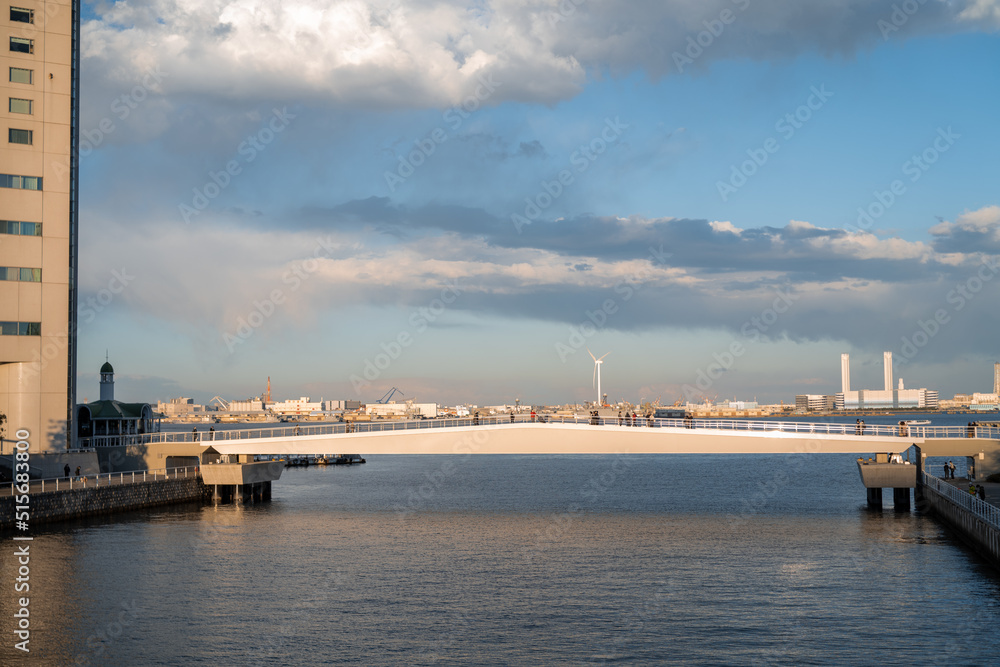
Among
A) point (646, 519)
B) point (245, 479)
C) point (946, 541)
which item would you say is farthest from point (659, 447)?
point (245, 479)

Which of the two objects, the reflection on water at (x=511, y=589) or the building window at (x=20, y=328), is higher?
the building window at (x=20, y=328)

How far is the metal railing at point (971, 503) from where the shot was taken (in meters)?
42.3

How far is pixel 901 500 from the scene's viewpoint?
6594 cm

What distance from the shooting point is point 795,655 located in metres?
28.3

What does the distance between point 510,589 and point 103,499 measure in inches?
1444

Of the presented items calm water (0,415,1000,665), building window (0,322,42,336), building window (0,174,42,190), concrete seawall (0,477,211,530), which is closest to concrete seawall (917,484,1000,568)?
calm water (0,415,1000,665)

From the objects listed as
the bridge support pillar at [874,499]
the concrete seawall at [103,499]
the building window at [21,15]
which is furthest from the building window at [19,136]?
the bridge support pillar at [874,499]

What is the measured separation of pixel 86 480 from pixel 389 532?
73.6 feet

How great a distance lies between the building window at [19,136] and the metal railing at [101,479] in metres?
25.8

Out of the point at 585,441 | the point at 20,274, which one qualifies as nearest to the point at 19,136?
the point at 20,274

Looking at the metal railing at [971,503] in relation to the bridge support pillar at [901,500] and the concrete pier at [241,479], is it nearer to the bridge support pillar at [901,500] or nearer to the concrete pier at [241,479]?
the bridge support pillar at [901,500]

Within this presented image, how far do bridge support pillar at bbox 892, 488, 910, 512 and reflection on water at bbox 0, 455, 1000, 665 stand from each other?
74 cm

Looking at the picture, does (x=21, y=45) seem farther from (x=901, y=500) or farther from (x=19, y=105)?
(x=901, y=500)

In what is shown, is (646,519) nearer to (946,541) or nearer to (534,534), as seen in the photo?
(534,534)
